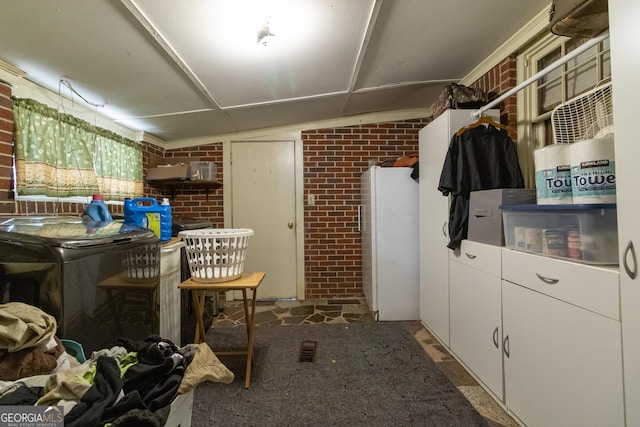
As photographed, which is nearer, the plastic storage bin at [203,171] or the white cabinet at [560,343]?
the white cabinet at [560,343]

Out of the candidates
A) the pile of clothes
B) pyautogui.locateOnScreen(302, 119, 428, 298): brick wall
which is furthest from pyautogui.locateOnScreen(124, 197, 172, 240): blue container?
pyautogui.locateOnScreen(302, 119, 428, 298): brick wall

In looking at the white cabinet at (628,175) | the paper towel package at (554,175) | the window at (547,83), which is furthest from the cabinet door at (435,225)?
the white cabinet at (628,175)

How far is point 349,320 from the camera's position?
2.68 metres

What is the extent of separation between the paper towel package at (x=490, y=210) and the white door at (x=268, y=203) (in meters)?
2.05

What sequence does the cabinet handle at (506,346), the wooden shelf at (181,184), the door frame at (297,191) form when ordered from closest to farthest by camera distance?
the cabinet handle at (506,346) < the wooden shelf at (181,184) < the door frame at (297,191)

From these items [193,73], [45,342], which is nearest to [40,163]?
[193,73]

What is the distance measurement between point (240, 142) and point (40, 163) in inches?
74.7

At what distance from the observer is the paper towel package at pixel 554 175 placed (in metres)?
1.20

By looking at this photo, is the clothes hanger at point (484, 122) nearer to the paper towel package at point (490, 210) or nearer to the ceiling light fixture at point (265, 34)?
the paper towel package at point (490, 210)

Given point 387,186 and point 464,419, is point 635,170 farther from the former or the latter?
point 387,186

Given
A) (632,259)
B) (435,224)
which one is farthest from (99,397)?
(435,224)

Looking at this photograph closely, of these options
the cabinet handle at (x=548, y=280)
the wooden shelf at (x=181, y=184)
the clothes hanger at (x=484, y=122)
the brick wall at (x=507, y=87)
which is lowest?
the cabinet handle at (x=548, y=280)

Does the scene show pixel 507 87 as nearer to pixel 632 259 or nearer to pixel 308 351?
pixel 632 259

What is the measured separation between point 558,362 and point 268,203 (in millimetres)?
2811
